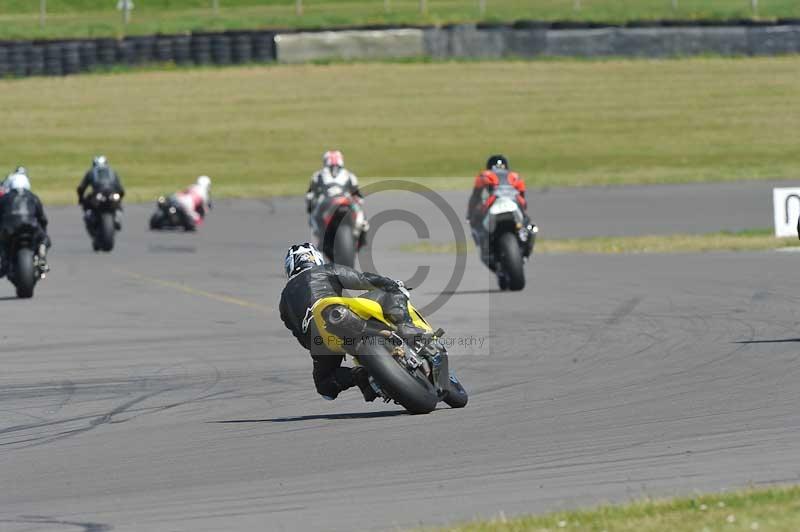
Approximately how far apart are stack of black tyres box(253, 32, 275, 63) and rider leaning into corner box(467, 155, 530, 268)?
28.8 m

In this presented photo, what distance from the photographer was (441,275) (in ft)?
72.3

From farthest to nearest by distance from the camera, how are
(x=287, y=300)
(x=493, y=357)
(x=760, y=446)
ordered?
(x=493, y=357)
(x=287, y=300)
(x=760, y=446)

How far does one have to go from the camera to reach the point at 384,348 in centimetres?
1009

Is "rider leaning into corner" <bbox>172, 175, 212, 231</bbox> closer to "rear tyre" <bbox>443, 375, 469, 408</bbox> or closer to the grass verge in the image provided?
the grass verge

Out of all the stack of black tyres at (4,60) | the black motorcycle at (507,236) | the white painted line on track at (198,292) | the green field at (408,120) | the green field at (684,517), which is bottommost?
the green field at (408,120)

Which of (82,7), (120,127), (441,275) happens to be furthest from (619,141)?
(82,7)

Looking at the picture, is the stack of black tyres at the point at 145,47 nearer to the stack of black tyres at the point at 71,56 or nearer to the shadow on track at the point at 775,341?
the stack of black tyres at the point at 71,56

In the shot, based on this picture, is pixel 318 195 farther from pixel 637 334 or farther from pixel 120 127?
pixel 120 127

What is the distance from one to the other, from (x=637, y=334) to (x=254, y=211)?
20804 mm

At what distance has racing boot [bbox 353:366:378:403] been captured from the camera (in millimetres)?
10336

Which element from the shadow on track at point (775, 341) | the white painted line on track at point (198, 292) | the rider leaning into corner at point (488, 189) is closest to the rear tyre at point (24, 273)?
the white painted line on track at point (198, 292)

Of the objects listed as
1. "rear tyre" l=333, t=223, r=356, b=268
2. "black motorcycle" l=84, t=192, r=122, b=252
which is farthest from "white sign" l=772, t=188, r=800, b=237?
"black motorcycle" l=84, t=192, r=122, b=252

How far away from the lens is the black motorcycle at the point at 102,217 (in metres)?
25.7

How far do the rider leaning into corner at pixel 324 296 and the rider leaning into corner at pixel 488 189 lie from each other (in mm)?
8011
